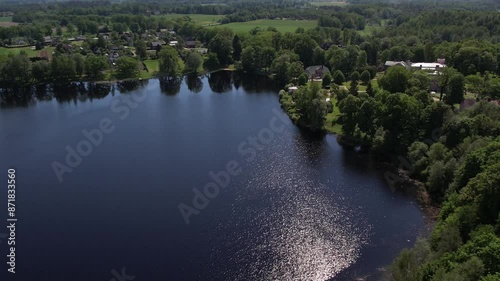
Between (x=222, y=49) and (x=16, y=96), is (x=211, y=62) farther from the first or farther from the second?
(x=16, y=96)

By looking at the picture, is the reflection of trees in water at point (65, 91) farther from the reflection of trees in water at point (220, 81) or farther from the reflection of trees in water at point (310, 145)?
the reflection of trees in water at point (310, 145)

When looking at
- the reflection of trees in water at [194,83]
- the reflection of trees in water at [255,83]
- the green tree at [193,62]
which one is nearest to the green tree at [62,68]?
the reflection of trees in water at [194,83]

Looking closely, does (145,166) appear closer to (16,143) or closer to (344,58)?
(16,143)

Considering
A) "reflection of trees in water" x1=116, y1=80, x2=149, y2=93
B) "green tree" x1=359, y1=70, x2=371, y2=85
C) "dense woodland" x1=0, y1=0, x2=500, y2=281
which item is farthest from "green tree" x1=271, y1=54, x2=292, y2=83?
"reflection of trees in water" x1=116, y1=80, x2=149, y2=93

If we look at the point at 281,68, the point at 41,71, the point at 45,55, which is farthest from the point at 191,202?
the point at 45,55

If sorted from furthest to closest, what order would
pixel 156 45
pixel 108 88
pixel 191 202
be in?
pixel 156 45, pixel 108 88, pixel 191 202

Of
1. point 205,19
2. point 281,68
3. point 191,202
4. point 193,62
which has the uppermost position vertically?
point 205,19
